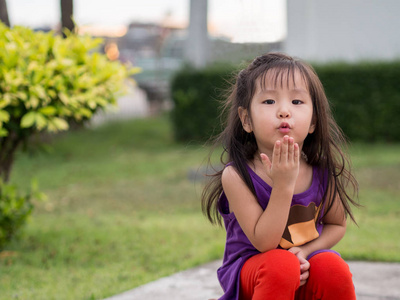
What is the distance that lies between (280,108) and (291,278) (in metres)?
0.63

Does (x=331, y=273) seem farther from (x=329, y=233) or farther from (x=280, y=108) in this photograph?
(x=280, y=108)

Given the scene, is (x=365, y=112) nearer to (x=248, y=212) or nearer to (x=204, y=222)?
(x=204, y=222)

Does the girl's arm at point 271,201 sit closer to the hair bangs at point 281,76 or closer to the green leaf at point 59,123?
the hair bangs at point 281,76

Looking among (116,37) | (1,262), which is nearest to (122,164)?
(1,262)

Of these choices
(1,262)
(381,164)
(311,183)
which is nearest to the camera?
(311,183)

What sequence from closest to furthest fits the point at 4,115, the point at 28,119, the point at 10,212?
1. the point at 4,115
2. the point at 28,119
3. the point at 10,212

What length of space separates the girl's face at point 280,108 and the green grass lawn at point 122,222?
138cm

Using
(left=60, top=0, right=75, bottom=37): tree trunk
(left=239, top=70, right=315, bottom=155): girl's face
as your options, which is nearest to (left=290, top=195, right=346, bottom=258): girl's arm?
(left=239, top=70, right=315, bottom=155): girl's face

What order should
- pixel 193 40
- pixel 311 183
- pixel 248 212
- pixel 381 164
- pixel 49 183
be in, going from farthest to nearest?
1. pixel 193 40
2. pixel 381 164
3. pixel 49 183
4. pixel 311 183
5. pixel 248 212

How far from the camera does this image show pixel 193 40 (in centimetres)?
1270

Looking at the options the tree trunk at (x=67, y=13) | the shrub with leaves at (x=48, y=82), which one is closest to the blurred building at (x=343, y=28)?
the tree trunk at (x=67, y=13)

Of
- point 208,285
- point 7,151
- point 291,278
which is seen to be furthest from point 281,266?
point 7,151

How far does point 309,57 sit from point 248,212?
32.8 feet

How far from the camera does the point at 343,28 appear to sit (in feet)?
38.7
